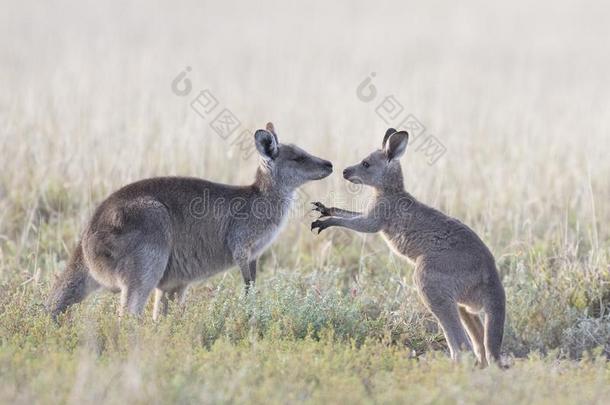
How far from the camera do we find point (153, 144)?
39.1ft

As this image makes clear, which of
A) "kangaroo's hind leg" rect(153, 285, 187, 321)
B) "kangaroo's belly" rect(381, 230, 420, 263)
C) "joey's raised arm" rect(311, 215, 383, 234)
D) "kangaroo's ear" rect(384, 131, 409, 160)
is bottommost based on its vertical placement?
"kangaroo's hind leg" rect(153, 285, 187, 321)

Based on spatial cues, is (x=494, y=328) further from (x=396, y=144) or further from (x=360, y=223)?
(x=396, y=144)

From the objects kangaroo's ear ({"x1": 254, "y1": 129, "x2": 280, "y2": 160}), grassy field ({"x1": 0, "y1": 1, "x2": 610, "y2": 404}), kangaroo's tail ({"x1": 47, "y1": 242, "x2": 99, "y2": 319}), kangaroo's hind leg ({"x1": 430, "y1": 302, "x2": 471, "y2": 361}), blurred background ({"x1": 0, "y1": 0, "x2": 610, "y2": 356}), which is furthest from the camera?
blurred background ({"x1": 0, "y1": 0, "x2": 610, "y2": 356})

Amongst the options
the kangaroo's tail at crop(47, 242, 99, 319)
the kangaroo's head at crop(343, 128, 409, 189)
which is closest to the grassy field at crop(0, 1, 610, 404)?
the kangaroo's tail at crop(47, 242, 99, 319)

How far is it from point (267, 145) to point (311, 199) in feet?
8.61

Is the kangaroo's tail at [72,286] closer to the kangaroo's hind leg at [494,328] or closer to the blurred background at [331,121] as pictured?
the blurred background at [331,121]

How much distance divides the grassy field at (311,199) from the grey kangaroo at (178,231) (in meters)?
0.27

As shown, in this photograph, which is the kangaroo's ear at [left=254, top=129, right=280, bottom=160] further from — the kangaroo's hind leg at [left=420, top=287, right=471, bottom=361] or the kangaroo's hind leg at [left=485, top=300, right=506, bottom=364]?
the kangaroo's hind leg at [left=485, top=300, right=506, bottom=364]

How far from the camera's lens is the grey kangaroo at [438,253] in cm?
689

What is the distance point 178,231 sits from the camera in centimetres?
766

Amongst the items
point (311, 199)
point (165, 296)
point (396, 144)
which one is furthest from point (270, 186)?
point (311, 199)

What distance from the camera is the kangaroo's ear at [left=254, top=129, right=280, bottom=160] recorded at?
325 inches

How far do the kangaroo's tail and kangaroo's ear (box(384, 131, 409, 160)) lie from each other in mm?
2601

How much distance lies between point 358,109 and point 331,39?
9730 mm
